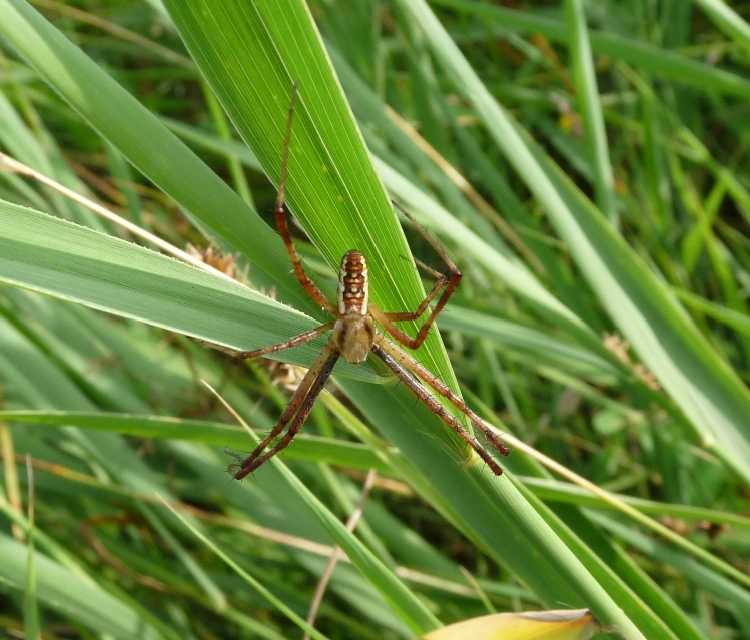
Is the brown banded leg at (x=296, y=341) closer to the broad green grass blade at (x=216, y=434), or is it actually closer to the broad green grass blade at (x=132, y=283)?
the broad green grass blade at (x=132, y=283)

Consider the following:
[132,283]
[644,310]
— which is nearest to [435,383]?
[132,283]

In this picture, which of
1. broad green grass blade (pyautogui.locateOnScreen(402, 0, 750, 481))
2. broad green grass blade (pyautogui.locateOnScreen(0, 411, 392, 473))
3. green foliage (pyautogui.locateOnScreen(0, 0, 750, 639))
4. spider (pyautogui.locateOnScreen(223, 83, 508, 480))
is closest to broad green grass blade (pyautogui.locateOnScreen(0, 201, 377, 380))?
green foliage (pyautogui.locateOnScreen(0, 0, 750, 639))

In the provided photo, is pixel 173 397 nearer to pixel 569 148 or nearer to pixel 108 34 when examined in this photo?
pixel 569 148

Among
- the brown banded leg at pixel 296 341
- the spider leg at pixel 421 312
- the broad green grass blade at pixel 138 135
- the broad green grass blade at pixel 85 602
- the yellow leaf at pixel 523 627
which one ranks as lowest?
the broad green grass blade at pixel 85 602

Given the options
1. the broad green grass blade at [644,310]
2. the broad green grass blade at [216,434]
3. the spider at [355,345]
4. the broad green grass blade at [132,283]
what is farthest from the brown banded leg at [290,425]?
the broad green grass blade at [644,310]

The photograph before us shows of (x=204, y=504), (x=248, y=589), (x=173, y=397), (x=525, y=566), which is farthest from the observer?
(x=204, y=504)

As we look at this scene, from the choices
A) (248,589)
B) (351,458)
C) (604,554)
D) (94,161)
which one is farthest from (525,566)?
(94,161)

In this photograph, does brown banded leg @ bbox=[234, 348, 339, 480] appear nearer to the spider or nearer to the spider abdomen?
the spider
